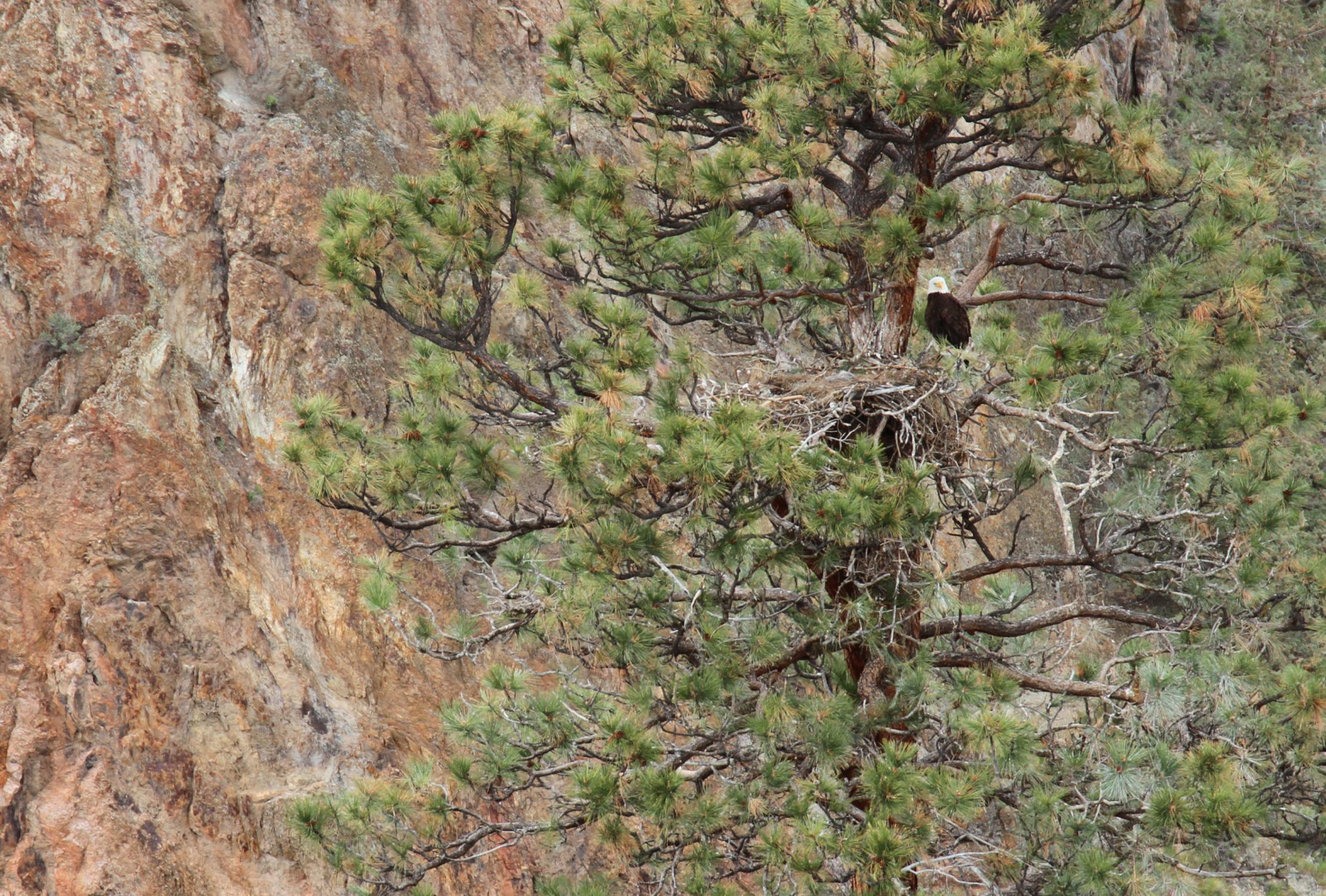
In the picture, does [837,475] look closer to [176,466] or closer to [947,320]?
[947,320]

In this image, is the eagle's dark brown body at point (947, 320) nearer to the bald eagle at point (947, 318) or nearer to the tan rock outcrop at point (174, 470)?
the bald eagle at point (947, 318)

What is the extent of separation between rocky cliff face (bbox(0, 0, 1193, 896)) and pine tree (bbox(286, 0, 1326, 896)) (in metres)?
1.30

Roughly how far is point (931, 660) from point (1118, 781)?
0.75 m

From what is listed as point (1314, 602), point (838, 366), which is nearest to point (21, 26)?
point (838, 366)

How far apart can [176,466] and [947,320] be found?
12.1 ft

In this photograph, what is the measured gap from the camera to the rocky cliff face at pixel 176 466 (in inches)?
206

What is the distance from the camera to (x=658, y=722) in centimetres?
432

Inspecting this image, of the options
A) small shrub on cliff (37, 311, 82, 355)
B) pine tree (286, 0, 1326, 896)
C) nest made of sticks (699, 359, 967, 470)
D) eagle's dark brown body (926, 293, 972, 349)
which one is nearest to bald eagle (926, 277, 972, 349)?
eagle's dark brown body (926, 293, 972, 349)

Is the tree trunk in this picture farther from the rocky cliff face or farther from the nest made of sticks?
the rocky cliff face

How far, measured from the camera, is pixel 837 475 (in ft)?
13.5

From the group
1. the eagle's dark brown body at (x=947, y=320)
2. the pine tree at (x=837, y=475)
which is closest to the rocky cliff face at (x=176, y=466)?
the pine tree at (x=837, y=475)

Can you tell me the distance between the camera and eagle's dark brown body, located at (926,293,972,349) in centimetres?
489

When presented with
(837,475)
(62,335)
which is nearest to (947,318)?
(837,475)

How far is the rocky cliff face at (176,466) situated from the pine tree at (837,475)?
4.26 feet
